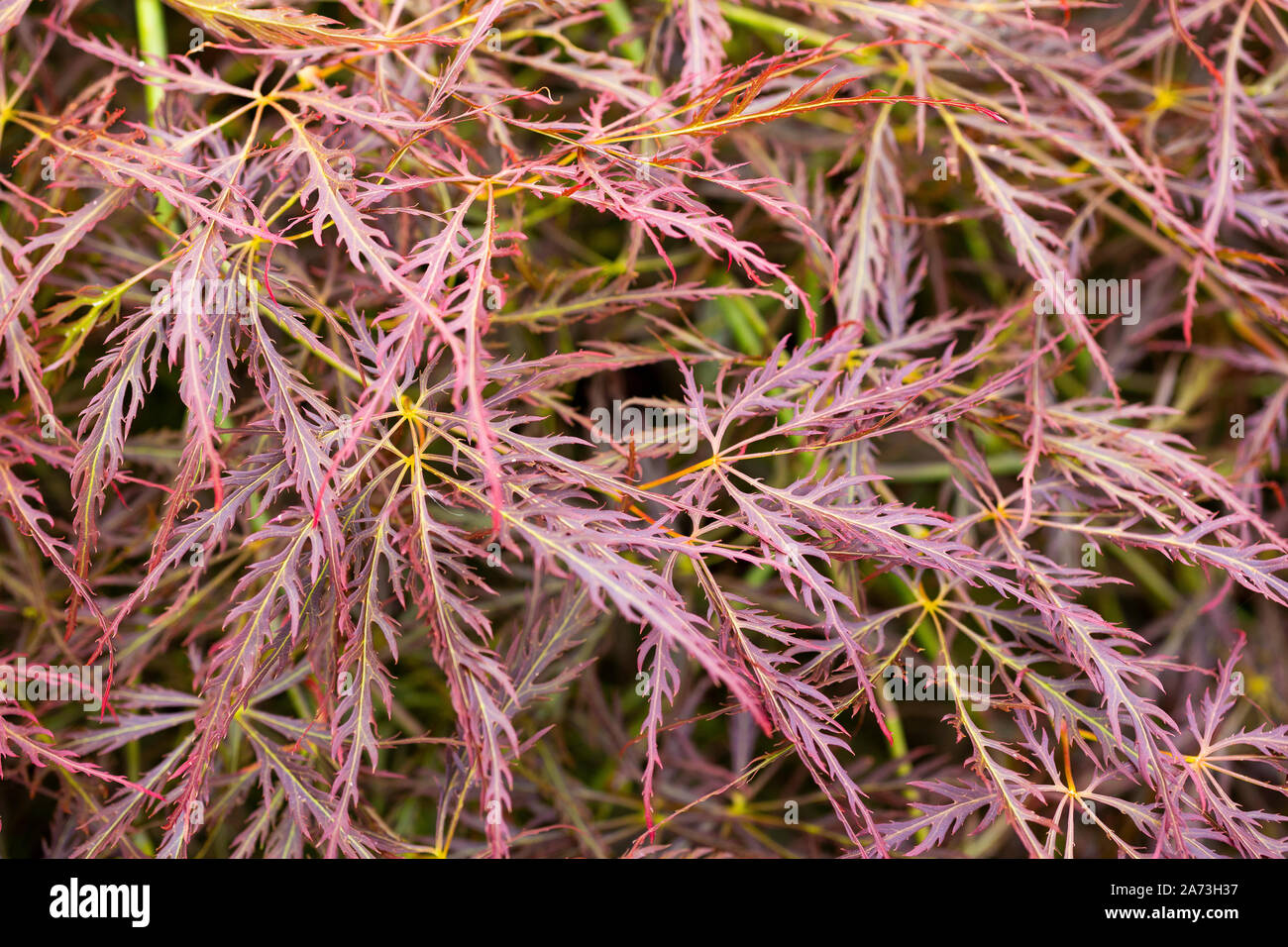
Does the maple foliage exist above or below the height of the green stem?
below

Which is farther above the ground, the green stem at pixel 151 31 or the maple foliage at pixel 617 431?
the green stem at pixel 151 31

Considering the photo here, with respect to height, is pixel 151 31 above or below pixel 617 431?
above

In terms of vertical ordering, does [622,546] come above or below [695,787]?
above

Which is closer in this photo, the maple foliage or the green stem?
the maple foliage

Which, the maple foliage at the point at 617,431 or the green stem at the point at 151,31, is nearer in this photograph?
the maple foliage at the point at 617,431

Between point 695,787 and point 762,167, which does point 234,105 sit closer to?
point 762,167
